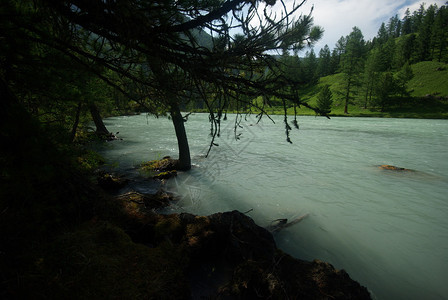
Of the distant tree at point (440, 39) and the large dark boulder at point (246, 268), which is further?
the distant tree at point (440, 39)

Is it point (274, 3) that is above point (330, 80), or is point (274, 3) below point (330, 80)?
below

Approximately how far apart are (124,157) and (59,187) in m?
10.8

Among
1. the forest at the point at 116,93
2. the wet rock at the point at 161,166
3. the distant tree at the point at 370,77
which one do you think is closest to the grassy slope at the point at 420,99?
the distant tree at the point at 370,77

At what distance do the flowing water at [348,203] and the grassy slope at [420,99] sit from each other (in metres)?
41.0

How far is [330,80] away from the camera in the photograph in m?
82.7

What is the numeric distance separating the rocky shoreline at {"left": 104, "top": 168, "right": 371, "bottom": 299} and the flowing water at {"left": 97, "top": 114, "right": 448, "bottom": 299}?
1471mm

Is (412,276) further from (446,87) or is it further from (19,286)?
(446,87)

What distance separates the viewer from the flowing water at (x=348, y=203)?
4363 mm

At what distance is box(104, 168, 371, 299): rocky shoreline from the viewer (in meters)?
2.74

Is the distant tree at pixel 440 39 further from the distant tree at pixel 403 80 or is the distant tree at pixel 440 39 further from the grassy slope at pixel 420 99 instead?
the distant tree at pixel 403 80

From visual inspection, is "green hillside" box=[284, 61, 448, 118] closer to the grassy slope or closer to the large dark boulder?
the grassy slope

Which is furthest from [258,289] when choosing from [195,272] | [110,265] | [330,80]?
[330,80]

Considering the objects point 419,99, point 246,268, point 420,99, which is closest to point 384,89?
point 419,99

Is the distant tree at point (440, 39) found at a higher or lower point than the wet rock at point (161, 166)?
higher
